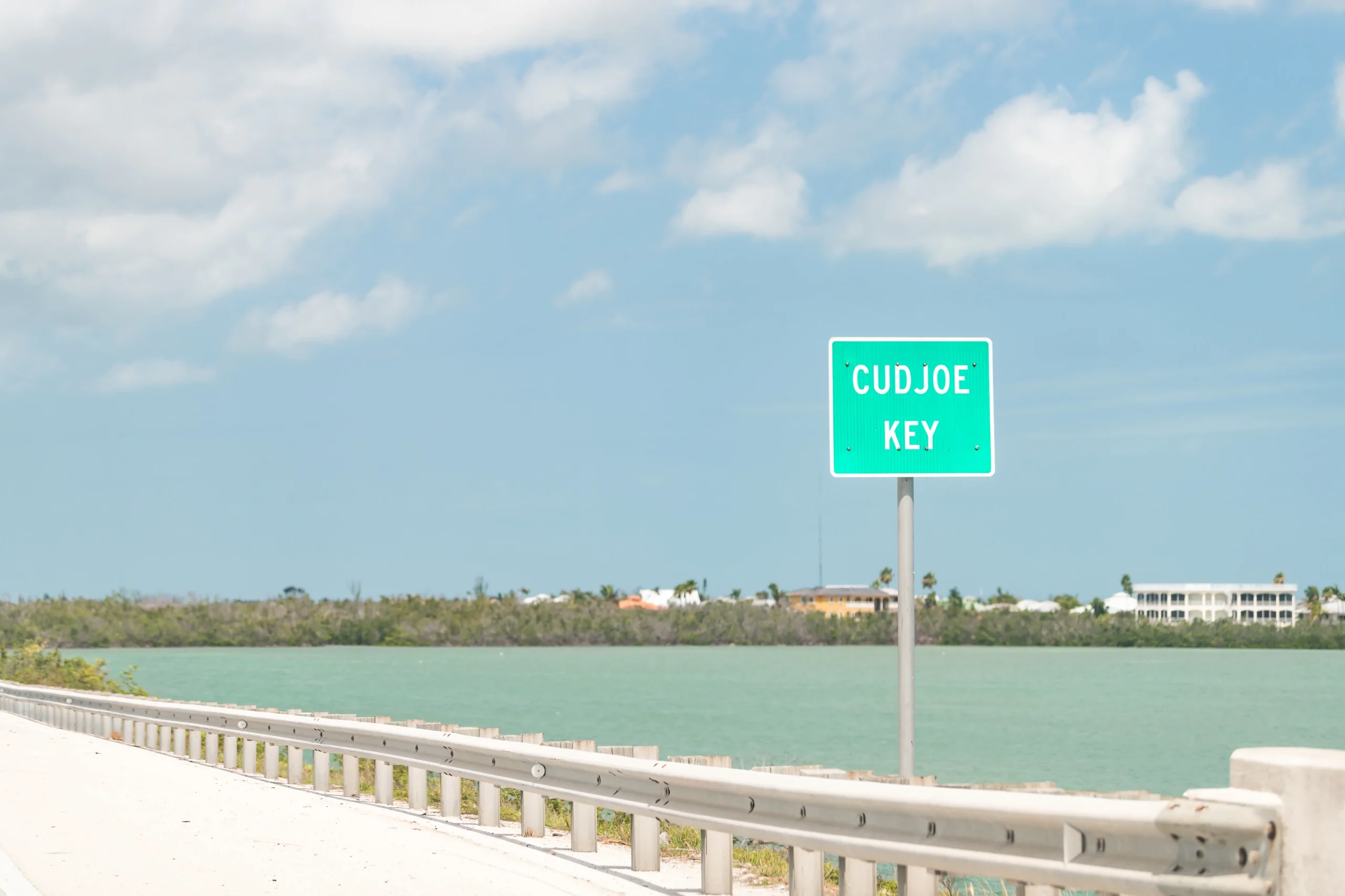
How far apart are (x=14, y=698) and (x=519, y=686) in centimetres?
7834

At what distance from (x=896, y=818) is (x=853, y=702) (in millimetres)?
91016

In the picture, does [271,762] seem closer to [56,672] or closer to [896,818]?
[896,818]

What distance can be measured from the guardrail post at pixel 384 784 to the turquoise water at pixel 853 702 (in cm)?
681

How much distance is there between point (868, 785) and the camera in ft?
25.4

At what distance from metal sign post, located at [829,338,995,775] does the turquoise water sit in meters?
9.85

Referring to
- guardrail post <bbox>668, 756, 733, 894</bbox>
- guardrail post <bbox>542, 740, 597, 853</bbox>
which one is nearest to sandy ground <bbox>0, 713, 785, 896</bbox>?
guardrail post <bbox>542, 740, 597, 853</bbox>

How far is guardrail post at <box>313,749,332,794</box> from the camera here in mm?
15609

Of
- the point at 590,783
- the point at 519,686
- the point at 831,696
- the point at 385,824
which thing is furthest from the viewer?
the point at 519,686

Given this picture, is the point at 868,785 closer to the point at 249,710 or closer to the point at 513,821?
the point at 513,821

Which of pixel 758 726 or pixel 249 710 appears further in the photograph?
pixel 758 726

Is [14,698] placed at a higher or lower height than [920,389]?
lower

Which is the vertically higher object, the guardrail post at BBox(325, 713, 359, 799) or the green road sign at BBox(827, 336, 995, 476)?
the green road sign at BBox(827, 336, 995, 476)

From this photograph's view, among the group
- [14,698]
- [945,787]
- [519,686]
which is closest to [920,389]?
[945,787]

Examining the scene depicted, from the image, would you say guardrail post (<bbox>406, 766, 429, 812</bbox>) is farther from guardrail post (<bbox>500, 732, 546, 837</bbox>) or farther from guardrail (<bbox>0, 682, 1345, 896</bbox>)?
guardrail post (<bbox>500, 732, 546, 837</bbox>)
